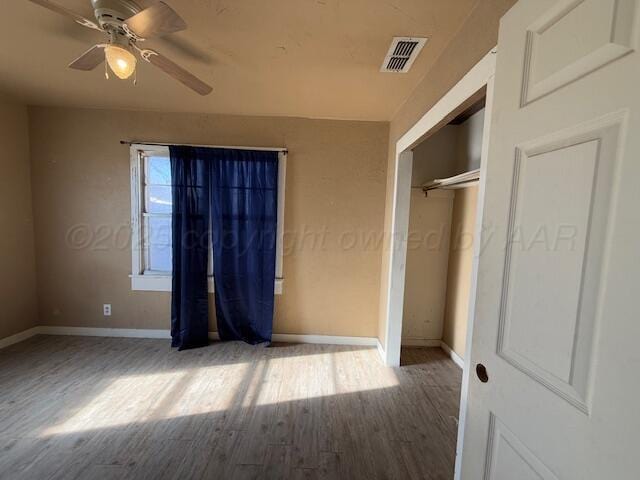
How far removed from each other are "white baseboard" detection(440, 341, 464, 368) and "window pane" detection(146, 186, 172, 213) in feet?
11.6

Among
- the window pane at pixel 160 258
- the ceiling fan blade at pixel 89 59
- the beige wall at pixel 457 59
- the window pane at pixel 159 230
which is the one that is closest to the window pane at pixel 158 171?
the window pane at pixel 159 230

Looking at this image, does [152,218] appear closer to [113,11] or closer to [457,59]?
[113,11]

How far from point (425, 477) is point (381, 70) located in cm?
264

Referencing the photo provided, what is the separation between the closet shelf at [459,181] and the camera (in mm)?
2107

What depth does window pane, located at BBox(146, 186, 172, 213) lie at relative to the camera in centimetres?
316

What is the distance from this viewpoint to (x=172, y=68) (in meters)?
1.63

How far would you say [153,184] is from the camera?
3.16 meters

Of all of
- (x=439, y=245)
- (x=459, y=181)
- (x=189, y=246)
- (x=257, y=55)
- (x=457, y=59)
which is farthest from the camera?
(x=439, y=245)

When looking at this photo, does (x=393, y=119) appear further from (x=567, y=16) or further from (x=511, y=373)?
(x=511, y=373)

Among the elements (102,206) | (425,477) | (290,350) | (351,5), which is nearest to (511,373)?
(425,477)

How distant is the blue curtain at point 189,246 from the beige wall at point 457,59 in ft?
6.92

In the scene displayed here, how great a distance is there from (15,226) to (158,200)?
1.44 metres

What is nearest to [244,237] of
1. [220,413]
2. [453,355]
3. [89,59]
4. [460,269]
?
[220,413]

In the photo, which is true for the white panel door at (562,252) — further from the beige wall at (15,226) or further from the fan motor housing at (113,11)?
the beige wall at (15,226)
